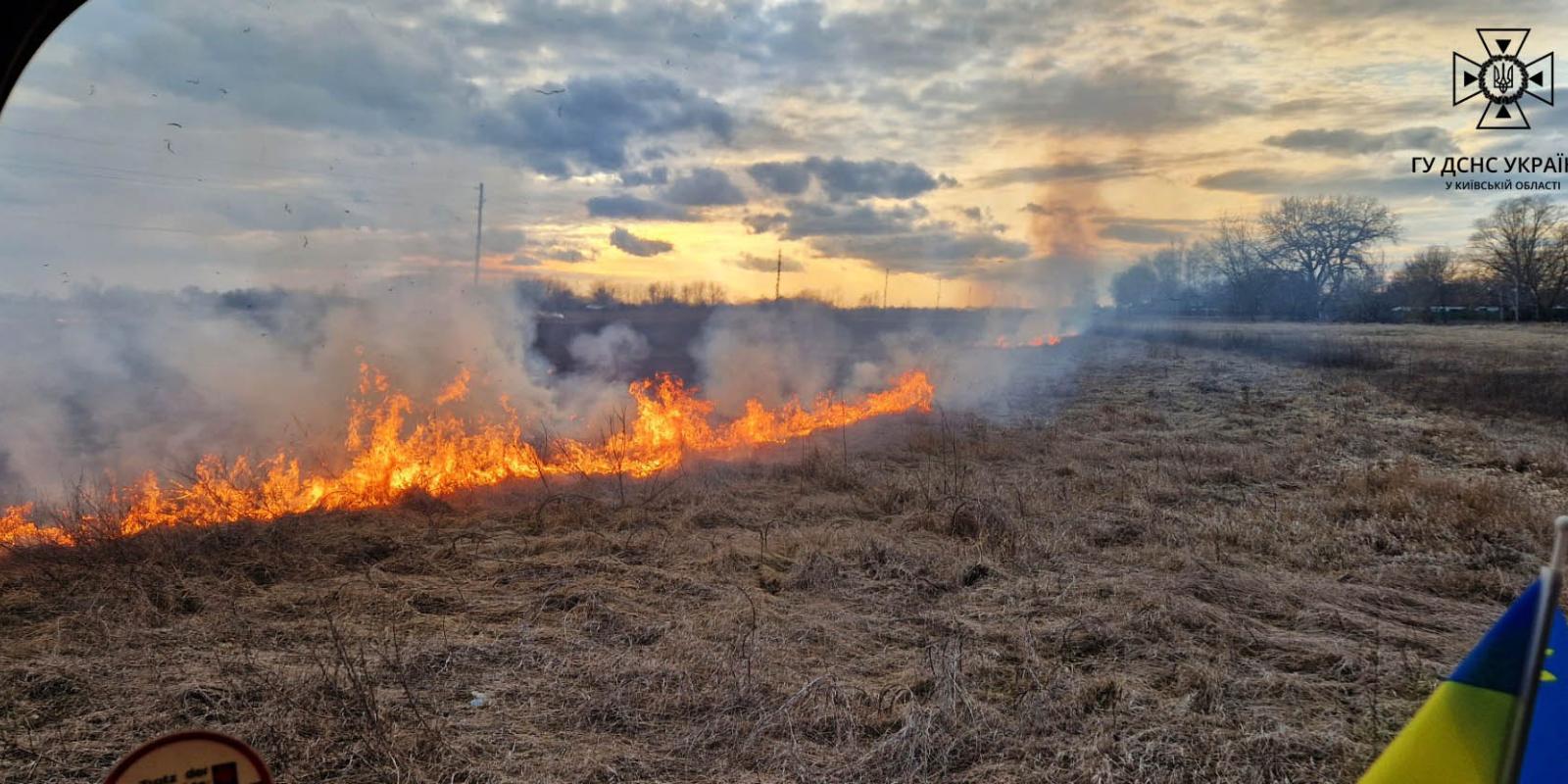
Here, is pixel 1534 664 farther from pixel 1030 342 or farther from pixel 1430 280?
pixel 1430 280

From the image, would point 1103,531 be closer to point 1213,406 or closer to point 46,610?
point 46,610

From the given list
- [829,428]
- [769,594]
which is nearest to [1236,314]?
[829,428]

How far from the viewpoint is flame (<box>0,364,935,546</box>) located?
29.0 feet

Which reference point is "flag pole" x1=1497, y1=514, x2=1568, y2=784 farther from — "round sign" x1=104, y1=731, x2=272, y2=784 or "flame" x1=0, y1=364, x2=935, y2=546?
"flame" x1=0, y1=364, x2=935, y2=546

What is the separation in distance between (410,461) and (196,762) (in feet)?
32.2

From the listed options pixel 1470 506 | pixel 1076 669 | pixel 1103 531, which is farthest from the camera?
pixel 1470 506

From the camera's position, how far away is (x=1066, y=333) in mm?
46375

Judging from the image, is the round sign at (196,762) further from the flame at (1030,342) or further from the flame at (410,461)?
the flame at (1030,342)

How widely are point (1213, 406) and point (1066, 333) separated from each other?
27517 millimetres

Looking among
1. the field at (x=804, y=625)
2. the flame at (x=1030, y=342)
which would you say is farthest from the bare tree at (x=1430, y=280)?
the field at (x=804, y=625)

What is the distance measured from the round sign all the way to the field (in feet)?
9.23

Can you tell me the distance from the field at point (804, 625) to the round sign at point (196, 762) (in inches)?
111

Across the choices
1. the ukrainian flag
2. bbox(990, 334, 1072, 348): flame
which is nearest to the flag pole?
the ukrainian flag

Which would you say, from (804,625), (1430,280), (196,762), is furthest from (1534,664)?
(1430,280)
